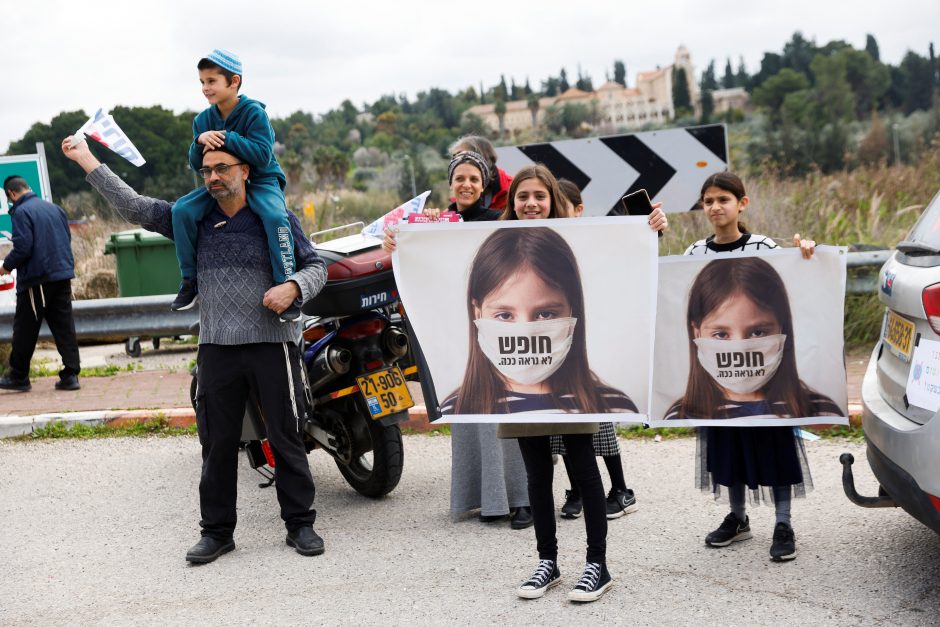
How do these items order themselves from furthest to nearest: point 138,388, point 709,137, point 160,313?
point 160,313 → point 138,388 → point 709,137

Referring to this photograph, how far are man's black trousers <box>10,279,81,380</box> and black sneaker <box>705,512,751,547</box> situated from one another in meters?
6.52

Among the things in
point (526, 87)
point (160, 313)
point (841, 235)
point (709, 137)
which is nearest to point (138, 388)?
point (160, 313)

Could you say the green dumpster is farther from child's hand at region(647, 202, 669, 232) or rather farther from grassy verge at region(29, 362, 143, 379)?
child's hand at region(647, 202, 669, 232)

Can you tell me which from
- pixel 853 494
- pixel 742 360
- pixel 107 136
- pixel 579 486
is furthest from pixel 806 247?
pixel 107 136

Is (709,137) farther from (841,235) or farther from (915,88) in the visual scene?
(915,88)

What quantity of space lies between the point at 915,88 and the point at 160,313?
140 meters

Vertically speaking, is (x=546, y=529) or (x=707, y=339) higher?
(x=707, y=339)

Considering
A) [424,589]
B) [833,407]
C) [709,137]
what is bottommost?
[424,589]

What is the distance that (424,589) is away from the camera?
4777 mm

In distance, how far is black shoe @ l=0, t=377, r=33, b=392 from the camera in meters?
9.60

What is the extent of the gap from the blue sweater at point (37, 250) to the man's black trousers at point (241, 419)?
4.78 m

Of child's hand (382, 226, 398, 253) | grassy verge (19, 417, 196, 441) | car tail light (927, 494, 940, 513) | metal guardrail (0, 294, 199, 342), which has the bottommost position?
grassy verge (19, 417, 196, 441)

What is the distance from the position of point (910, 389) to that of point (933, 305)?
1.21 ft

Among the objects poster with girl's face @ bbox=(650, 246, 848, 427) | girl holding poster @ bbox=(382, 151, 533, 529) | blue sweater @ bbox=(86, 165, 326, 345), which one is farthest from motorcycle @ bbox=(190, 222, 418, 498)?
poster with girl's face @ bbox=(650, 246, 848, 427)
